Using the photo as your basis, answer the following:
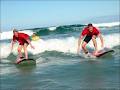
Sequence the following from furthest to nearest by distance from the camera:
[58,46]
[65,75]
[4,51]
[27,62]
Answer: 1. [58,46]
2. [4,51]
3. [27,62]
4. [65,75]

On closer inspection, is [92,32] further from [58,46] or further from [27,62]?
[58,46]

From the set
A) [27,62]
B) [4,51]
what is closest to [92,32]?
[27,62]

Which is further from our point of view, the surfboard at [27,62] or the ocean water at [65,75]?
the surfboard at [27,62]

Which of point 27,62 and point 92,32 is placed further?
point 92,32

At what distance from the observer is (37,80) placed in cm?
952

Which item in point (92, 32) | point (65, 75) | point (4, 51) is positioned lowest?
point (4, 51)

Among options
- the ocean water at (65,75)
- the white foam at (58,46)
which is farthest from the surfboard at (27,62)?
the white foam at (58,46)

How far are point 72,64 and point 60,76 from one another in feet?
7.39

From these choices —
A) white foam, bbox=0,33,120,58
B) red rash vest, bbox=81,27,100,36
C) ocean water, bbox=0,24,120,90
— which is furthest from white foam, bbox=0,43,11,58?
red rash vest, bbox=81,27,100,36

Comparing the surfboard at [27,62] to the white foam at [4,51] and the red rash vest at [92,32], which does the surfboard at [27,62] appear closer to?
the red rash vest at [92,32]

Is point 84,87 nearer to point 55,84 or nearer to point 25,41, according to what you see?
point 55,84

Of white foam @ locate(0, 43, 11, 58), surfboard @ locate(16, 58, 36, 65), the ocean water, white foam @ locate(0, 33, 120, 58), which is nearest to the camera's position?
the ocean water

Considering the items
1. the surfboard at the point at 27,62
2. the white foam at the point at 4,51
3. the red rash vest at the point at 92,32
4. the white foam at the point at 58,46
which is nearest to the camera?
the surfboard at the point at 27,62

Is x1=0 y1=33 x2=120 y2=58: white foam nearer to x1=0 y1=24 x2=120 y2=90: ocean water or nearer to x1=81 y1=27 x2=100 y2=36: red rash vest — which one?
x1=81 y1=27 x2=100 y2=36: red rash vest
